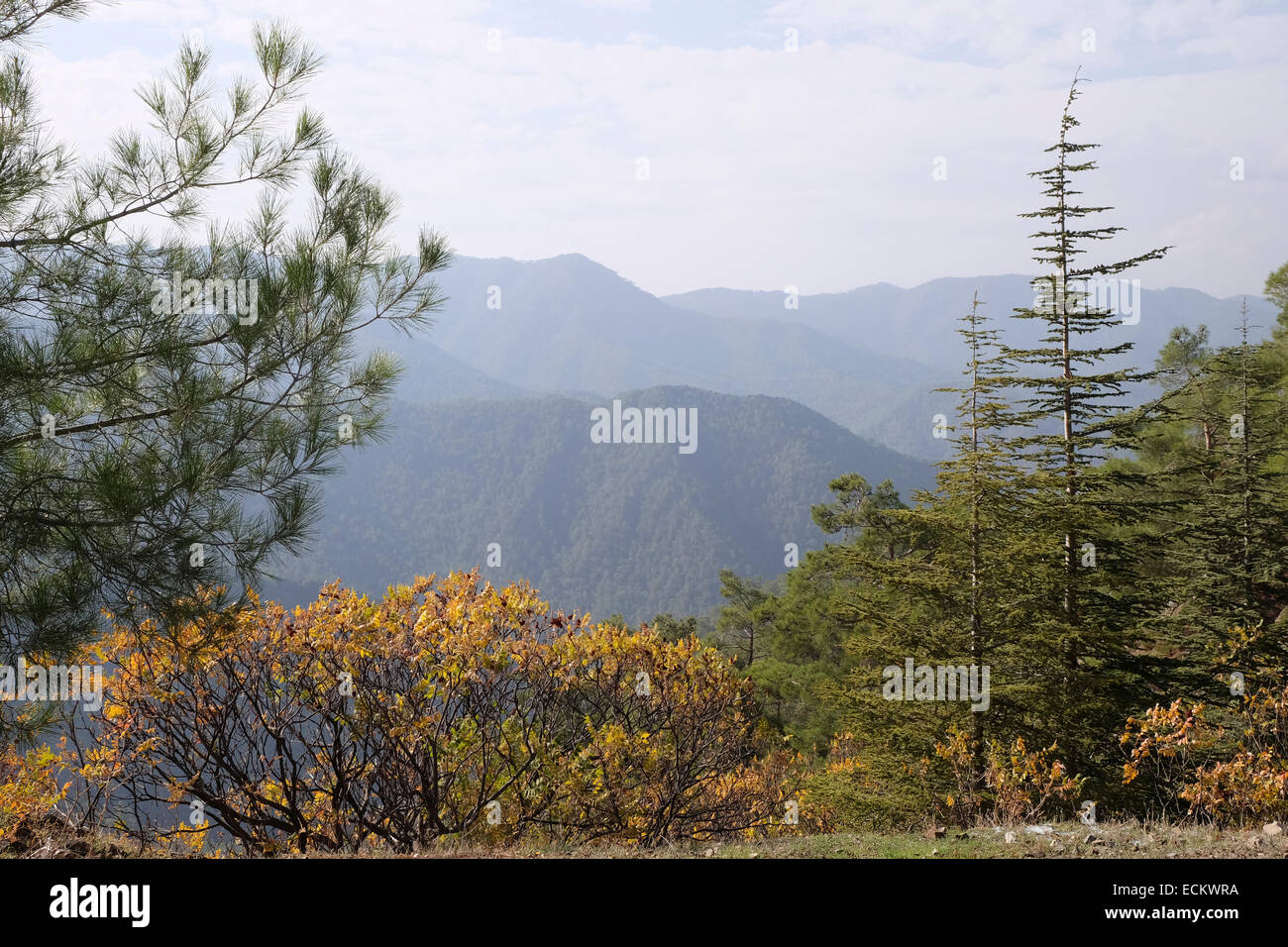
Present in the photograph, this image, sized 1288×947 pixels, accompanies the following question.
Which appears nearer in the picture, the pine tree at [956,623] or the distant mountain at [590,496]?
the pine tree at [956,623]

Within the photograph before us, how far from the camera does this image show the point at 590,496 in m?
153

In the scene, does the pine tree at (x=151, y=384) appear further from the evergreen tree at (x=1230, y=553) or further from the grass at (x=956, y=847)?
the evergreen tree at (x=1230, y=553)

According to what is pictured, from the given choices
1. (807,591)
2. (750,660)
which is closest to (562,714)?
(807,591)

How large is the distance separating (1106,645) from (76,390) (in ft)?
45.4

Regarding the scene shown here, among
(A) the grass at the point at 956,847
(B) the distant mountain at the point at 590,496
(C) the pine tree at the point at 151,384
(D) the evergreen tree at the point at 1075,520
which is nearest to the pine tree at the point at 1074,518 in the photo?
(D) the evergreen tree at the point at 1075,520

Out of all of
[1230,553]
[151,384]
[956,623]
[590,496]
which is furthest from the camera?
[590,496]

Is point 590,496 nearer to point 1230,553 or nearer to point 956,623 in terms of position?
point 1230,553

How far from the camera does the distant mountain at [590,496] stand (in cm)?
12850

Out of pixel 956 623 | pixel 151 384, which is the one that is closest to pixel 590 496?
pixel 956 623

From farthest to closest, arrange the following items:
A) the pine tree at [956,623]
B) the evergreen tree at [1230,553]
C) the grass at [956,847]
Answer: the evergreen tree at [1230,553] < the pine tree at [956,623] < the grass at [956,847]

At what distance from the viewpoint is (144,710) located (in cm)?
479

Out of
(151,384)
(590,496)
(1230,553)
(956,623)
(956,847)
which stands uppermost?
(151,384)

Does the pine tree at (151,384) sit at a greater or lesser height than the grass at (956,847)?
greater
